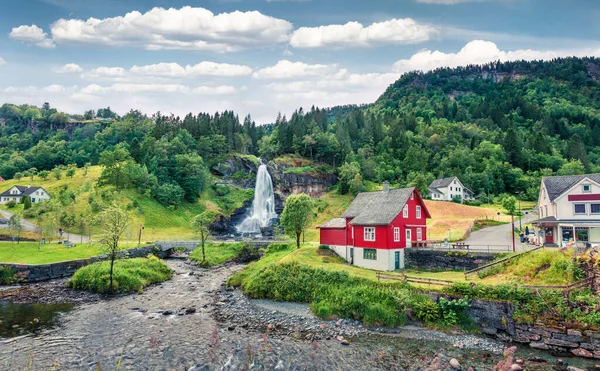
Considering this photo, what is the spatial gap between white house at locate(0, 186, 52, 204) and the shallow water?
2575 inches

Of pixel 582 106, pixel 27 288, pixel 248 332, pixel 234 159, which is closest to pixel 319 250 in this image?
pixel 248 332

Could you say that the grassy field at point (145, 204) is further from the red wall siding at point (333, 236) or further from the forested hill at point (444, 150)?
the red wall siding at point (333, 236)

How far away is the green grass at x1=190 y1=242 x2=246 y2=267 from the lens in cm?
5451

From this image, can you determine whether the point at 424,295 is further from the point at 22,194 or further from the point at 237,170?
the point at 22,194

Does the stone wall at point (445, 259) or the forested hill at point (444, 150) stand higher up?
the forested hill at point (444, 150)

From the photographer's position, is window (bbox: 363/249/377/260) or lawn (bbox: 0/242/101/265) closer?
window (bbox: 363/249/377/260)

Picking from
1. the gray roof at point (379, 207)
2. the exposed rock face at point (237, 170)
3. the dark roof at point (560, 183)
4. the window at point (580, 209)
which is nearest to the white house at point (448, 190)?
the dark roof at point (560, 183)

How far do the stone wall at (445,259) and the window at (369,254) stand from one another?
367 centimetres

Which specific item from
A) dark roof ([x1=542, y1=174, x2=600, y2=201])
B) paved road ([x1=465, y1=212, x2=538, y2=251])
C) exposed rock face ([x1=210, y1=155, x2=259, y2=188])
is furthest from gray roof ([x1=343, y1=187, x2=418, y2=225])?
exposed rock face ([x1=210, y1=155, x2=259, y2=188])

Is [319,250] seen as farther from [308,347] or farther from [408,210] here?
[308,347]

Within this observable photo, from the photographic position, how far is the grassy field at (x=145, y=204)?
240 ft

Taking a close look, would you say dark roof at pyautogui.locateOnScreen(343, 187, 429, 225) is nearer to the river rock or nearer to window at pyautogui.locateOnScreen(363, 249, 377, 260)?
window at pyautogui.locateOnScreen(363, 249, 377, 260)

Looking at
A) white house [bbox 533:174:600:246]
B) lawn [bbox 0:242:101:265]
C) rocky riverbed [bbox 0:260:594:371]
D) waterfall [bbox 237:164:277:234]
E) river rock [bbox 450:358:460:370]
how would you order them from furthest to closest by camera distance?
waterfall [bbox 237:164:277:234] < lawn [bbox 0:242:101:265] < white house [bbox 533:174:600:246] < rocky riverbed [bbox 0:260:594:371] < river rock [bbox 450:358:460:370]

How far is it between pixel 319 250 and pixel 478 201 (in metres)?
66.2
